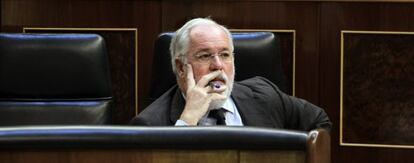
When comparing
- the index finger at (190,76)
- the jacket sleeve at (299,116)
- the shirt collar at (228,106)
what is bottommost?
the jacket sleeve at (299,116)

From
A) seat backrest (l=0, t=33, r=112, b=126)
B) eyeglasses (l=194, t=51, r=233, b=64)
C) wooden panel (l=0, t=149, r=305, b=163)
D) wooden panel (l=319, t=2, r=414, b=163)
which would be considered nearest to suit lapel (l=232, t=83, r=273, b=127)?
eyeglasses (l=194, t=51, r=233, b=64)

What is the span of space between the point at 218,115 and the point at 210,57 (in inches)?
6.9

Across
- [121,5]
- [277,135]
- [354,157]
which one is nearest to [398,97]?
[354,157]

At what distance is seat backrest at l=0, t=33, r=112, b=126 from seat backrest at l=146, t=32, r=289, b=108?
20 centimetres

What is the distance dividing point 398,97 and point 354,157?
0.37 m

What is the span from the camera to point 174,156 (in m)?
0.82

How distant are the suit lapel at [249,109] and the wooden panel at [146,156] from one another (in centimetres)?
114

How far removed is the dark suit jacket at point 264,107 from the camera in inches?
77.4

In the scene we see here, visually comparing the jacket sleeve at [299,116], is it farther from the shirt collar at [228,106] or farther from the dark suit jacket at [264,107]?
the shirt collar at [228,106]

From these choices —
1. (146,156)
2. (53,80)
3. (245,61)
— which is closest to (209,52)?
(245,61)

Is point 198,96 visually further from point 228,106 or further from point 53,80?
point 53,80

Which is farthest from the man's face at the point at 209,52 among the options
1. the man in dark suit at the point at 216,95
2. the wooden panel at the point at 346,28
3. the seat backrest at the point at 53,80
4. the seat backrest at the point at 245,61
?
the wooden panel at the point at 346,28

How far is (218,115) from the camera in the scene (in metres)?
1.96

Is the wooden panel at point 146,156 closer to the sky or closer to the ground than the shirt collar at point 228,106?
closer to the sky
